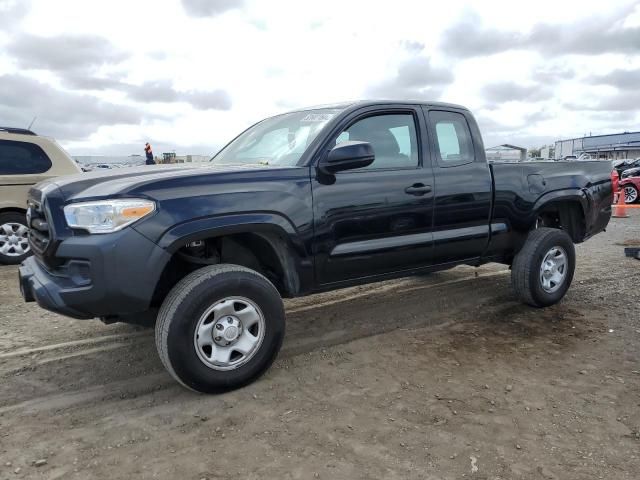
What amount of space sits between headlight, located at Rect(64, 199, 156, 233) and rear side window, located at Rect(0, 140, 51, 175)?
5.10 metres

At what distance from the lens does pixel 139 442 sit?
2721mm

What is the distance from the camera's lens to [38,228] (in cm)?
320

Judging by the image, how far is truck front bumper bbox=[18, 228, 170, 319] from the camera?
2.84 m

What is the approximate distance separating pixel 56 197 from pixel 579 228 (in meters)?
4.98

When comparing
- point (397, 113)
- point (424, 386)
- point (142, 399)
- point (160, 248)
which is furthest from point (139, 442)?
point (397, 113)

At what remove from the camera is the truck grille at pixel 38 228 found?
3.09 metres

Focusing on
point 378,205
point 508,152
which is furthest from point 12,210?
point 508,152

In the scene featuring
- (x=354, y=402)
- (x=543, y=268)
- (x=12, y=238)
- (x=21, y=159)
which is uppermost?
(x=21, y=159)

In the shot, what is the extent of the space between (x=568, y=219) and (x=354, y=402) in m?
3.59

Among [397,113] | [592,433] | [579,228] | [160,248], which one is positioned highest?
[397,113]

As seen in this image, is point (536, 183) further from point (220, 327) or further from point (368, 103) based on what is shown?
point (220, 327)

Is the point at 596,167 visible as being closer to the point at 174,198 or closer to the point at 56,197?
the point at 174,198

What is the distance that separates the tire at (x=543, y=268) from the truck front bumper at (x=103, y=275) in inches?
133

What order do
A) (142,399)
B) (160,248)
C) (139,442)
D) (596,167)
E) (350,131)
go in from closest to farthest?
(139,442)
(160,248)
(142,399)
(350,131)
(596,167)
